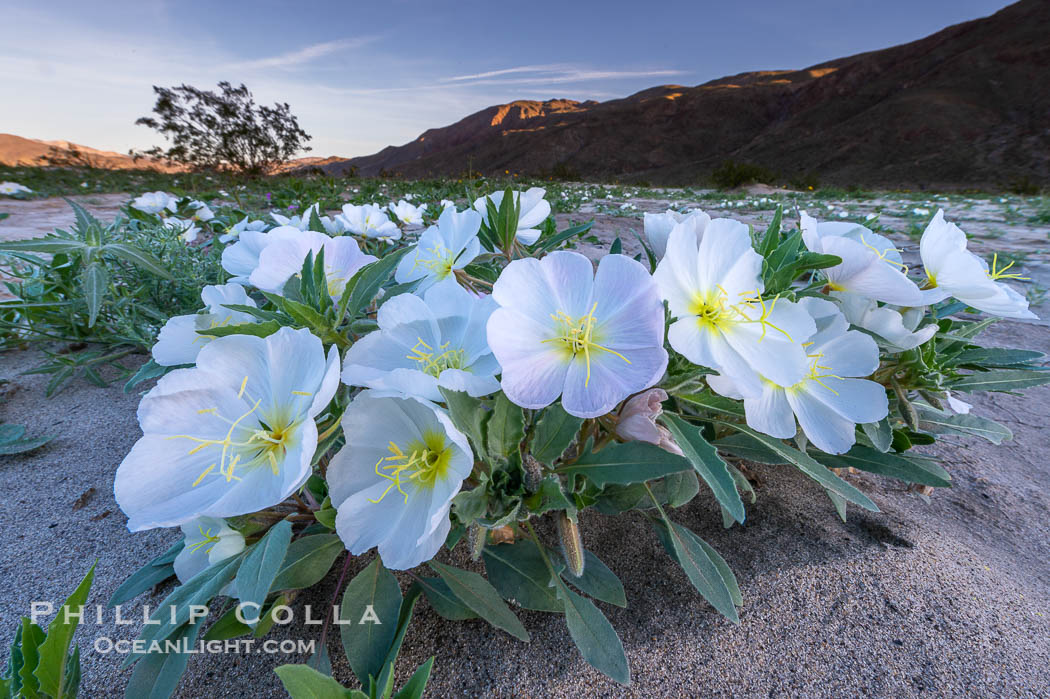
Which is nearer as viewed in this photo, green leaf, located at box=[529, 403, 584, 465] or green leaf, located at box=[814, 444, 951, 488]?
green leaf, located at box=[529, 403, 584, 465]

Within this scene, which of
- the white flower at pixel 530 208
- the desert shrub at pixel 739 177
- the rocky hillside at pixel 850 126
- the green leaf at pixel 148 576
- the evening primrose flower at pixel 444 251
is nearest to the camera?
the green leaf at pixel 148 576

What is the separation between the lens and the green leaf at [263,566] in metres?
0.61

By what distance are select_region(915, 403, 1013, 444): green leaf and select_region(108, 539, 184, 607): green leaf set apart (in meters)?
1.66

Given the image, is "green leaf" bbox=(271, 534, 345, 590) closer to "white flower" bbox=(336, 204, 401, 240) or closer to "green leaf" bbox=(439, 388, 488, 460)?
"green leaf" bbox=(439, 388, 488, 460)

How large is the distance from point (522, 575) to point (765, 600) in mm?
521

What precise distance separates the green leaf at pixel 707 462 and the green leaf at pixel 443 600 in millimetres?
507

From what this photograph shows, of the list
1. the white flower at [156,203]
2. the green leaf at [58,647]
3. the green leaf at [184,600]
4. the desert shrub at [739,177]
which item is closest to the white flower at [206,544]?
the green leaf at [184,600]

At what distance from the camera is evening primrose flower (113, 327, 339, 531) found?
2.09ft

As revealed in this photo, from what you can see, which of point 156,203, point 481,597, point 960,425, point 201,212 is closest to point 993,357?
point 960,425

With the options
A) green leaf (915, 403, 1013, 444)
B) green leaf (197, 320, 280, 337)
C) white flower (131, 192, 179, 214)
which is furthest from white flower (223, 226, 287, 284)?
white flower (131, 192, 179, 214)

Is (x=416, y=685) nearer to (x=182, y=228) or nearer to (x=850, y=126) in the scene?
A: (x=182, y=228)

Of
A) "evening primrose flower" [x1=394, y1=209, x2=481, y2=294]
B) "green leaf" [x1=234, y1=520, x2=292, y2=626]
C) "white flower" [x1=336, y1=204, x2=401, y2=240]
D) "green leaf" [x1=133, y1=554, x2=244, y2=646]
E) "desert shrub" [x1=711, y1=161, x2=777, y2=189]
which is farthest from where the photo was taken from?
"desert shrub" [x1=711, y1=161, x2=777, y2=189]

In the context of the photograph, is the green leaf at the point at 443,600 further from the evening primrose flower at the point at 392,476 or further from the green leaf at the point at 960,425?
the green leaf at the point at 960,425

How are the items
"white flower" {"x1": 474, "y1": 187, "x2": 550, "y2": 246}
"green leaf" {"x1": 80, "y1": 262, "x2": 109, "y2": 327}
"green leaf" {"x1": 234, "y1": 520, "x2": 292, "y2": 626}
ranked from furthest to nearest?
1. "green leaf" {"x1": 80, "y1": 262, "x2": 109, "y2": 327}
2. "white flower" {"x1": 474, "y1": 187, "x2": 550, "y2": 246}
3. "green leaf" {"x1": 234, "y1": 520, "x2": 292, "y2": 626}
